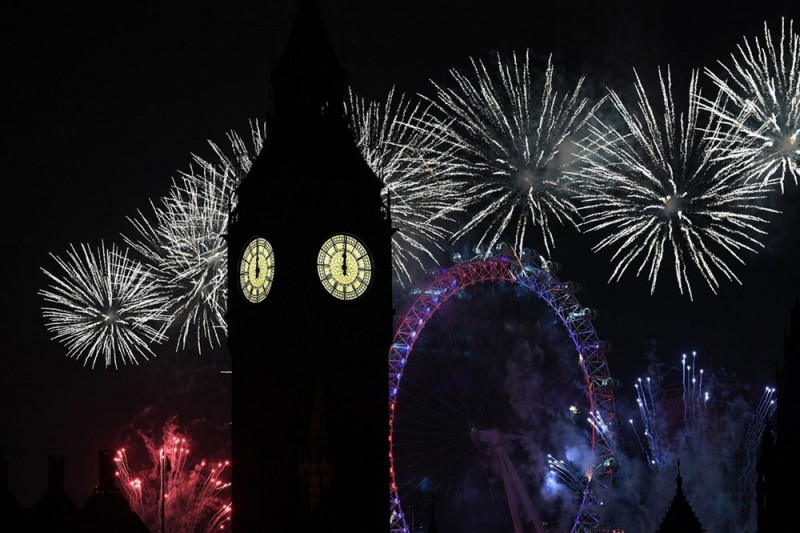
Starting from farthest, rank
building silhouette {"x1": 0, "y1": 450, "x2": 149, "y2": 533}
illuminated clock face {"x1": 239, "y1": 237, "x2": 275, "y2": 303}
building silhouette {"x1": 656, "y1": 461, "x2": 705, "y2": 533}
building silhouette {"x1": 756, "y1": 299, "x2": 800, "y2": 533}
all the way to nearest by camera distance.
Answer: building silhouette {"x1": 0, "y1": 450, "x2": 149, "y2": 533}, building silhouette {"x1": 656, "y1": 461, "x2": 705, "y2": 533}, illuminated clock face {"x1": 239, "y1": 237, "x2": 275, "y2": 303}, building silhouette {"x1": 756, "y1": 299, "x2": 800, "y2": 533}

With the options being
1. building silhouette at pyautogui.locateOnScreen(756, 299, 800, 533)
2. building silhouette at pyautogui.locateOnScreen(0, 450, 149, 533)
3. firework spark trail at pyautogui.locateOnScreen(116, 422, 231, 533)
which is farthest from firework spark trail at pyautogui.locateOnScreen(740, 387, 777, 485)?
building silhouette at pyautogui.locateOnScreen(0, 450, 149, 533)

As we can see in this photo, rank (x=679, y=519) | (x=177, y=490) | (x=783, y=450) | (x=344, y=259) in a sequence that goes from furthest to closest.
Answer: (x=177, y=490) < (x=679, y=519) < (x=344, y=259) < (x=783, y=450)

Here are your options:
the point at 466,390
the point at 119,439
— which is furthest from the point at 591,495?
the point at 119,439

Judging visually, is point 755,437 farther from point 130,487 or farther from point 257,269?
point 257,269

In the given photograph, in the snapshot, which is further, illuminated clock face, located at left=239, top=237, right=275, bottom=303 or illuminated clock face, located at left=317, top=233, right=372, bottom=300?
illuminated clock face, located at left=239, top=237, right=275, bottom=303

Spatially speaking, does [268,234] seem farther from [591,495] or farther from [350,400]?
[591,495]

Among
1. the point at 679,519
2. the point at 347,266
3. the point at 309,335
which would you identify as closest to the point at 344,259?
the point at 347,266

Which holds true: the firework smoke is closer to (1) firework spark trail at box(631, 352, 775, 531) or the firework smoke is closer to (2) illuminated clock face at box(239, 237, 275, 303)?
(1) firework spark trail at box(631, 352, 775, 531)
